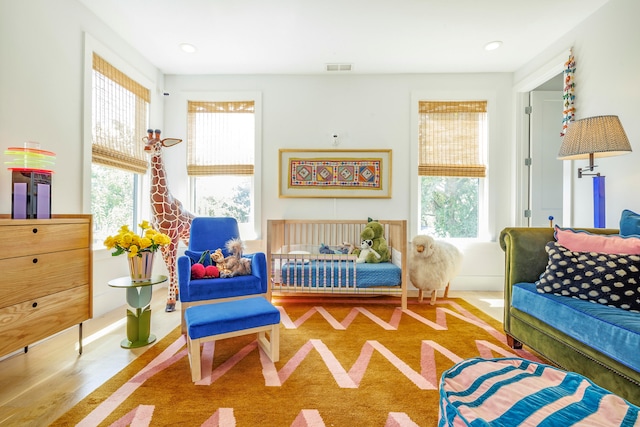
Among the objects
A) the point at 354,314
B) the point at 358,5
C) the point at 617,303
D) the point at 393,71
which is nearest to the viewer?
the point at 617,303

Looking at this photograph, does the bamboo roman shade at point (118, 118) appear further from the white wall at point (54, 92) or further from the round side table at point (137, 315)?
the round side table at point (137, 315)

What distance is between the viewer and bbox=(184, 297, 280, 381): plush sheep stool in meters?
1.68

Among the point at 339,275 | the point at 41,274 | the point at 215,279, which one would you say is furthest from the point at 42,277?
the point at 339,275

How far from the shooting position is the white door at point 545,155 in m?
3.57

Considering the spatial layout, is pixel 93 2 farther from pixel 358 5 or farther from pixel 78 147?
pixel 358 5

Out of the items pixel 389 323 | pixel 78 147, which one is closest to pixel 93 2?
pixel 78 147

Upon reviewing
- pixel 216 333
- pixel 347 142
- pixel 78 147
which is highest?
pixel 347 142

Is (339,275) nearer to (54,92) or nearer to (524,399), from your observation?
(524,399)

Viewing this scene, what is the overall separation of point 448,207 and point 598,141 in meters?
1.87

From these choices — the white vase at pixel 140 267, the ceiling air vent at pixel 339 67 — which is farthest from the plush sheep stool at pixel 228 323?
the ceiling air vent at pixel 339 67

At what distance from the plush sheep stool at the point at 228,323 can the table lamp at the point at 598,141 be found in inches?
94.1

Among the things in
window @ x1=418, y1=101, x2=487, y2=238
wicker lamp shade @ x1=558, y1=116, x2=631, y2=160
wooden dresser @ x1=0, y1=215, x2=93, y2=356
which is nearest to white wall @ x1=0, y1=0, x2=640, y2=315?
window @ x1=418, y1=101, x2=487, y2=238

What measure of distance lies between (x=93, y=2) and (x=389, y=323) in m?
3.71

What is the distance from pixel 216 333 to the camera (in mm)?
1729
